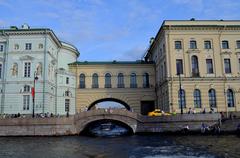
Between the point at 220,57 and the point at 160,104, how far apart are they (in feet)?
47.4

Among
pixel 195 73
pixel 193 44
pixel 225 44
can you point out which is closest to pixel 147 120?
pixel 195 73

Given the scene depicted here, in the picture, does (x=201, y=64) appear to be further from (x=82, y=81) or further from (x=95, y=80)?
(x=82, y=81)

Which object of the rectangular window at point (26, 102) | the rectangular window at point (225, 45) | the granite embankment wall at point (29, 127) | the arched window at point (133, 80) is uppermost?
the rectangular window at point (225, 45)

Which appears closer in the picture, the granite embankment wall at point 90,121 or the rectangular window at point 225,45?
the granite embankment wall at point 90,121

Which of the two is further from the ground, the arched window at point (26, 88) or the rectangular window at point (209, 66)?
the rectangular window at point (209, 66)

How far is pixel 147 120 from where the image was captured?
157 feet

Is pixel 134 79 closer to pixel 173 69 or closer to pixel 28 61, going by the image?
pixel 173 69

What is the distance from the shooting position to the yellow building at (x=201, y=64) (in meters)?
53.2

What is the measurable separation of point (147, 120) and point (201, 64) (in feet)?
49.3

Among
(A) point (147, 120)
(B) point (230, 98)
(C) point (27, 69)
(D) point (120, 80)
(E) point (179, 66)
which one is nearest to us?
(A) point (147, 120)

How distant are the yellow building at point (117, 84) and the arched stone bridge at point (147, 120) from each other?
14.3m

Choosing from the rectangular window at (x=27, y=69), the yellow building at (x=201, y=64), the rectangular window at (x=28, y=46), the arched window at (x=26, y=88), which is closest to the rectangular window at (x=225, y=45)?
the yellow building at (x=201, y=64)

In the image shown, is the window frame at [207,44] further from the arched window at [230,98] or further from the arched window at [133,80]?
the arched window at [133,80]

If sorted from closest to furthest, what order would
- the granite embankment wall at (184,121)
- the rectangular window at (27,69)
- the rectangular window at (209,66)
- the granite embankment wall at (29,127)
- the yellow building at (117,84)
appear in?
1. the granite embankment wall at (29,127)
2. the granite embankment wall at (184,121)
3. the rectangular window at (27,69)
4. the rectangular window at (209,66)
5. the yellow building at (117,84)
